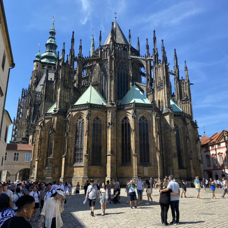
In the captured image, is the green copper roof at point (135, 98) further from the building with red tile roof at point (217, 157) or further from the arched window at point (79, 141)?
the building with red tile roof at point (217, 157)

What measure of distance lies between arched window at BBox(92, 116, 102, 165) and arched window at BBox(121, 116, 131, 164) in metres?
3.33

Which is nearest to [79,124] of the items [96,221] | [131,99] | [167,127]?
[131,99]

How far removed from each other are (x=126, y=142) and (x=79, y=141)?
6.64 metres

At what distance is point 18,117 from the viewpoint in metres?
61.4

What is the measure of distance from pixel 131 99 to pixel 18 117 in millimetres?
41537

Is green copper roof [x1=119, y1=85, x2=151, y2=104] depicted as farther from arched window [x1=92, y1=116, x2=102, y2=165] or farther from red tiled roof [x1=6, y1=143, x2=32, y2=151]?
red tiled roof [x1=6, y1=143, x2=32, y2=151]

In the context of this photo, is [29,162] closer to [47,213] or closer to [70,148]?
[70,148]

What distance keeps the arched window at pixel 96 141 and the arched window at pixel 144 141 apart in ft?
19.0

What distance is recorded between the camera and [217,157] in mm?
42969

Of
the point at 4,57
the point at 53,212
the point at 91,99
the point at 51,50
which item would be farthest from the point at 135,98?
the point at 51,50

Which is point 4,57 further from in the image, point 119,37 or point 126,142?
point 119,37

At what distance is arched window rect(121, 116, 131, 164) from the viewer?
29.5 metres

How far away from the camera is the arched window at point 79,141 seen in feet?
95.9

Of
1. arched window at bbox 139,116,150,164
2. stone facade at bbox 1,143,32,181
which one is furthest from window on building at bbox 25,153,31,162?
arched window at bbox 139,116,150,164
